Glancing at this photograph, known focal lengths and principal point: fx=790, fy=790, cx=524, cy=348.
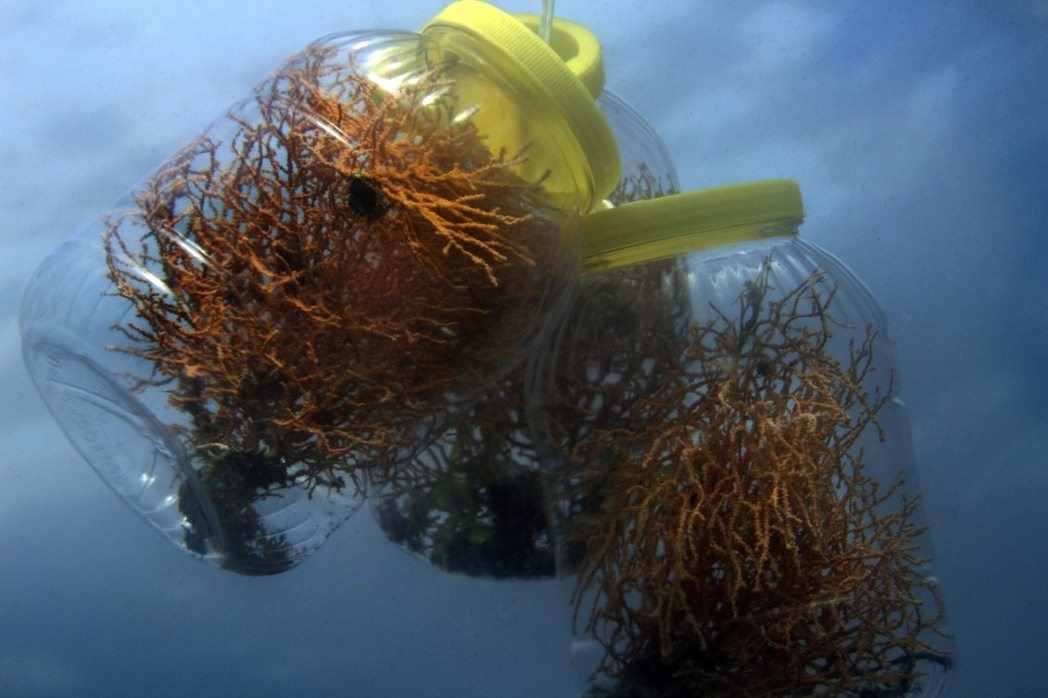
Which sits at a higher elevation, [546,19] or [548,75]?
[546,19]

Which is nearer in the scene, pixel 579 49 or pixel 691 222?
pixel 691 222

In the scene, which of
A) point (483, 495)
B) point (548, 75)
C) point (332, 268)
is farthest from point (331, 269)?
point (483, 495)

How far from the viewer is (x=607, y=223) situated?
2.75 feet

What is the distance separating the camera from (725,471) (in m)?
0.79

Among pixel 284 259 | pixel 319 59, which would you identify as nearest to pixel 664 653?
pixel 284 259

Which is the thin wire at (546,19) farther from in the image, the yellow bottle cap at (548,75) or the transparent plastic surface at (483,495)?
the transparent plastic surface at (483,495)

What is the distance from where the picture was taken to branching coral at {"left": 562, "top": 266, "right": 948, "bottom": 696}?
2.58 feet

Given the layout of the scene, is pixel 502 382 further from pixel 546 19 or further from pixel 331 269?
pixel 546 19

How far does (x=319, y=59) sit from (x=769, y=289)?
22.6 inches

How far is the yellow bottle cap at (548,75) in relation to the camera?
Answer: 2.41 feet

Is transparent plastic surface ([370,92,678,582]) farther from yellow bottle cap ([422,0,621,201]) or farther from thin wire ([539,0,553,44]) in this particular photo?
thin wire ([539,0,553,44])

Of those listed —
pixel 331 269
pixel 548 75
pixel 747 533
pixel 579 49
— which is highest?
pixel 579 49

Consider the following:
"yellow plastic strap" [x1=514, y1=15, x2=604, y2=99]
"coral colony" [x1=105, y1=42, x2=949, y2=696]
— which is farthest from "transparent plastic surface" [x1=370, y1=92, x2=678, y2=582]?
"yellow plastic strap" [x1=514, y1=15, x2=604, y2=99]

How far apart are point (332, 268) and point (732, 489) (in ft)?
1.47
